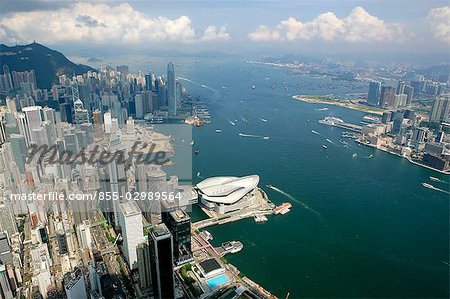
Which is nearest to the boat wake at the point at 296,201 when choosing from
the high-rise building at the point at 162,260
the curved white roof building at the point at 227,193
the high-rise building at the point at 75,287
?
the curved white roof building at the point at 227,193

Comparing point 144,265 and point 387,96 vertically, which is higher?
point 387,96

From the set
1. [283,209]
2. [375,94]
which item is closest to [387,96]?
[375,94]

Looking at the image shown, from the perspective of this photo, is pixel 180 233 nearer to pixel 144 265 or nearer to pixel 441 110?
pixel 144 265

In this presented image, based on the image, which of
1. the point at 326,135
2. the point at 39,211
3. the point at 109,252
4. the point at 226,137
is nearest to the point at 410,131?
the point at 326,135

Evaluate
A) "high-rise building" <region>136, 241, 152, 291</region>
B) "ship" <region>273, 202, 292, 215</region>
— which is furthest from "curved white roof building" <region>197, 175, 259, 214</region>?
"high-rise building" <region>136, 241, 152, 291</region>

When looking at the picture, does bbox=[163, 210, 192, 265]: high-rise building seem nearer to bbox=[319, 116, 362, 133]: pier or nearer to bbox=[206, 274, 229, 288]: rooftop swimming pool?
bbox=[206, 274, 229, 288]: rooftop swimming pool

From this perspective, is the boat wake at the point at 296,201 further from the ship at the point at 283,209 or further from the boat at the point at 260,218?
the boat at the point at 260,218
